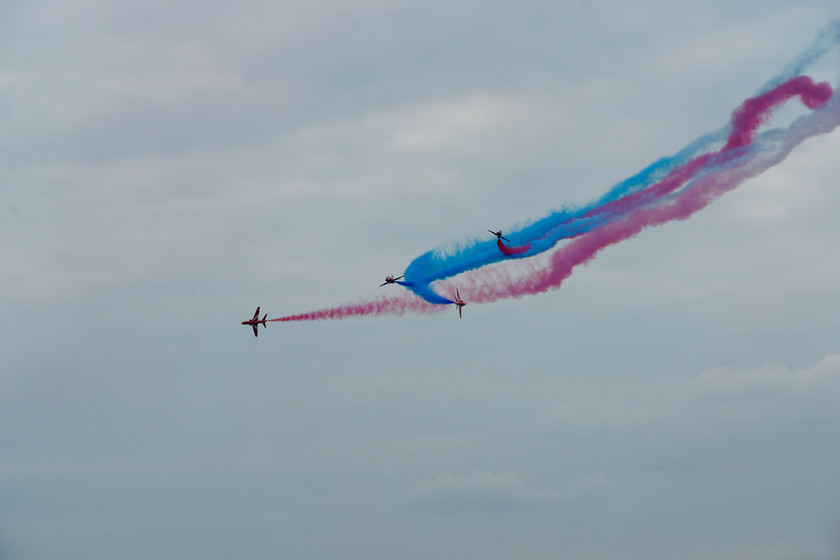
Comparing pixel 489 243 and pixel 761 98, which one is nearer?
pixel 761 98

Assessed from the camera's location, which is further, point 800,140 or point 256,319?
point 256,319

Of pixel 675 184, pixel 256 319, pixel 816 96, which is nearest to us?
pixel 816 96

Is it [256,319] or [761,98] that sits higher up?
[761,98]

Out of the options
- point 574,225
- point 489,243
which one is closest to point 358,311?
point 489,243

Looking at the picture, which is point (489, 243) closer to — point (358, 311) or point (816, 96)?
point (358, 311)

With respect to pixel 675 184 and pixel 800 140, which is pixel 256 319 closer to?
pixel 675 184

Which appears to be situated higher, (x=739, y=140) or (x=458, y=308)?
(x=739, y=140)

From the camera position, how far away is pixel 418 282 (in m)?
110

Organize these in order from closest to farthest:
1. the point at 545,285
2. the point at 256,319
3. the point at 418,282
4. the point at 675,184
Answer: the point at 675,184, the point at 545,285, the point at 418,282, the point at 256,319

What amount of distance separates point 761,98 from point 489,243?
2476 cm

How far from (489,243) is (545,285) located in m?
5.59

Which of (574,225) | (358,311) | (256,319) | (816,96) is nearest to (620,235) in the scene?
(574,225)

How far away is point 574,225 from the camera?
98.4 metres

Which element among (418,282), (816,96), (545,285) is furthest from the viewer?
(418,282)
